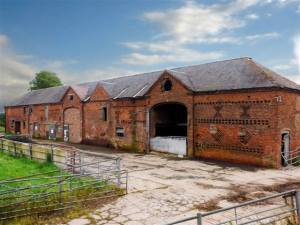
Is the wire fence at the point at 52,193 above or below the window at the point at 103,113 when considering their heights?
below

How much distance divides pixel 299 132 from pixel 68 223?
1660 cm

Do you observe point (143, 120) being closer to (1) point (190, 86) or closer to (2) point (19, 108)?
(1) point (190, 86)

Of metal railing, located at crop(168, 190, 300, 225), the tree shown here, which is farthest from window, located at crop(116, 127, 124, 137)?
the tree

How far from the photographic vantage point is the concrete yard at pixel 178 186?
9.11 m

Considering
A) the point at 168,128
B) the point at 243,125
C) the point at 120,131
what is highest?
the point at 243,125

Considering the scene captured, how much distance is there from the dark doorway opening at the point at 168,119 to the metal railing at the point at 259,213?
44.3 feet

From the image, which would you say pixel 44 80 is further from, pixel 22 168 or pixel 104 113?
pixel 22 168

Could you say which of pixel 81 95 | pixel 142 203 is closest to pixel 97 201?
pixel 142 203

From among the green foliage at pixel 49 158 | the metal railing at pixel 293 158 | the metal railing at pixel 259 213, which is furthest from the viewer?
the metal railing at pixel 293 158

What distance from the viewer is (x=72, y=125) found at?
1250 inches

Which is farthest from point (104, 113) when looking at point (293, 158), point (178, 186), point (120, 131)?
point (293, 158)

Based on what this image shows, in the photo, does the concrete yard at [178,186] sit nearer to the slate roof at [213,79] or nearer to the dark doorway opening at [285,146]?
the dark doorway opening at [285,146]

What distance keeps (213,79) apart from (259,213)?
12.9m

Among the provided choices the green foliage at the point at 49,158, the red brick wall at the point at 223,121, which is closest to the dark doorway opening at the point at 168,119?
the red brick wall at the point at 223,121
